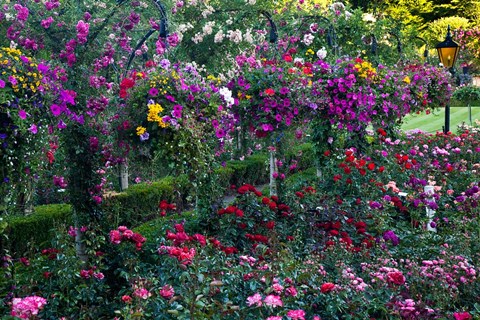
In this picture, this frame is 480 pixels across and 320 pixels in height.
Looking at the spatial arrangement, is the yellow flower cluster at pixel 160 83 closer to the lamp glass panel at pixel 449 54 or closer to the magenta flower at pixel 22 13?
the magenta flower at pixel 22 13

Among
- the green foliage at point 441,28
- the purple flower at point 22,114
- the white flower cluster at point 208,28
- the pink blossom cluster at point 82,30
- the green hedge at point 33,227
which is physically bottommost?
the green hedge at point 33,227

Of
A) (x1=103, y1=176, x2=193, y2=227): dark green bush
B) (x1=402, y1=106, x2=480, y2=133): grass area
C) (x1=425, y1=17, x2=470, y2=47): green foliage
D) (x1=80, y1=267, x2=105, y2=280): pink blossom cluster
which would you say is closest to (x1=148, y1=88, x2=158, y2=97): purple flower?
(x1=80, y1=267, x2=105, y2=280): pink blossom cluster

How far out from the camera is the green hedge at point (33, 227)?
529 centimetres

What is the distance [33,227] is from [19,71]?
277 cm

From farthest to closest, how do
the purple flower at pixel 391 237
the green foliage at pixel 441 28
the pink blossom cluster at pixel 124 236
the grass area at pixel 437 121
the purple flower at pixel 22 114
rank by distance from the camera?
the green foliage at pixel 441 28, the grass area at pixel 437 121, the purple flower at pixel 391 237, the pink blossom cluster at pixel 124 236, the purple flower at pixel 22 114

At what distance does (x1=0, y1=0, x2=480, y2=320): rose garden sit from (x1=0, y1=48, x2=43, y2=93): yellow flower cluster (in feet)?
0.03

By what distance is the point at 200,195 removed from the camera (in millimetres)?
4645

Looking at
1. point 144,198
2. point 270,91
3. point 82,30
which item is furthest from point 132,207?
point 82,30

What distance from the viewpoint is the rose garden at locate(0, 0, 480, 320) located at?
307 centimetres

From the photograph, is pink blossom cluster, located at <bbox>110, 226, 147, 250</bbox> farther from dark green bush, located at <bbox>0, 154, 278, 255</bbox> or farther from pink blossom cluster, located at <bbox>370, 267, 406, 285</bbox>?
pink blossom cluster, located at <bbox>370, 267, 406, 285</bbox>

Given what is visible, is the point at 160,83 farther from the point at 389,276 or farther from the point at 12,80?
the point at 389,276

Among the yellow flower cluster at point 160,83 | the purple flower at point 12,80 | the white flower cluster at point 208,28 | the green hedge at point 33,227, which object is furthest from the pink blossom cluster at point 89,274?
the white flower cluster at point 208,28

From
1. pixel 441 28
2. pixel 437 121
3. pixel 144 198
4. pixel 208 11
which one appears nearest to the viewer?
pixel 144 198

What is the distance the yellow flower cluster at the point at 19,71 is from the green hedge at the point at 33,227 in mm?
2396
